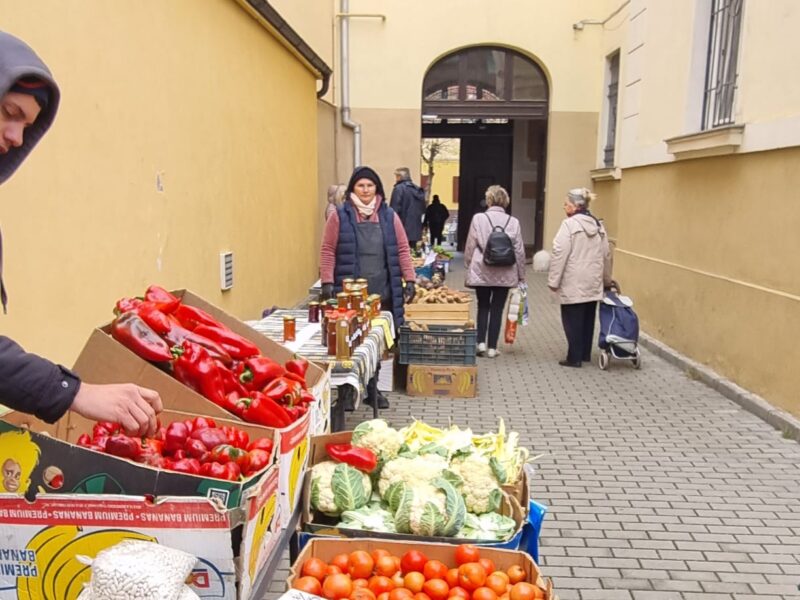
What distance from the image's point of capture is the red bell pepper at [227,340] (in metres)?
2.88

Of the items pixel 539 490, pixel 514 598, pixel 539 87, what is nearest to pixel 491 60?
pixel 539 87

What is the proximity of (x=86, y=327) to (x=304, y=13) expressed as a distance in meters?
8.34

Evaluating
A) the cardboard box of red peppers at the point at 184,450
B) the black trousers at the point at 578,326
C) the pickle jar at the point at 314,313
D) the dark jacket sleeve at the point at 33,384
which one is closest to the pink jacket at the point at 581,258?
the black trousers at the point at 578,326

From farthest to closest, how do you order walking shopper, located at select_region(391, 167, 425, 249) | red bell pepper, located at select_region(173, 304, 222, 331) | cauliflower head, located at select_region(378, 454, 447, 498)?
1. walking shopper, located at select_region(391, 167, 425, 249)
2. red bell pepper, located at select_region(173, 304, 222, 331)
3. cauliflower head, located at select_region(378, 454, 447, 498)

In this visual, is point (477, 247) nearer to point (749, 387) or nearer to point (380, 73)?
point (749, 387)

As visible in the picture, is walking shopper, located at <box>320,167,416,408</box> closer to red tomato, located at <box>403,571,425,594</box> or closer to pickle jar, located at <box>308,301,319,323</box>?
pickle jar, located at <box>308,301,319,323</box>

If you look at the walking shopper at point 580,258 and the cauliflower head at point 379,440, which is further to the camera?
the walking shopper at point 580,258

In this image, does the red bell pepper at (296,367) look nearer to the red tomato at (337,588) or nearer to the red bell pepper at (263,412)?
the red bell pepper at (263,412)

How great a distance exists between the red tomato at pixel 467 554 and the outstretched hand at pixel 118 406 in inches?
39.6

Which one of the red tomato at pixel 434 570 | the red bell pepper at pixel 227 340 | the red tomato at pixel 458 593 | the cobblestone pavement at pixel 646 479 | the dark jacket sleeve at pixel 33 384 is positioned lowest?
the cobblestone pavement at pixel 646 479

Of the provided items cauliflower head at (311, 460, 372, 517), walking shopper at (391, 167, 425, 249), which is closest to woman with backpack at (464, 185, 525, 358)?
walking shopper at (391, 167, 425, 249)

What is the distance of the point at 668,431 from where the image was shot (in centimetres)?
567

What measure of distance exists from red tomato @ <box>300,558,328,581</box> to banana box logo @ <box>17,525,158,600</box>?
0.58m

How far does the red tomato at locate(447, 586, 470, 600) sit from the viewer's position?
2100 mm
